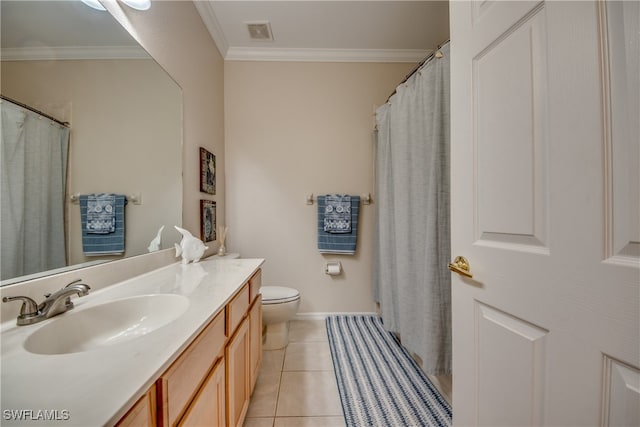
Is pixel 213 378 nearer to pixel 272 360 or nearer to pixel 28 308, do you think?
pixel 28 308

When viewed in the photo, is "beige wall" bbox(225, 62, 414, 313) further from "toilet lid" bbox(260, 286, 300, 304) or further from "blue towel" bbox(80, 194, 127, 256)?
"blue towel" bbox(80, 194, 127, 256)

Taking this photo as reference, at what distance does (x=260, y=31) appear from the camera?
204 cm

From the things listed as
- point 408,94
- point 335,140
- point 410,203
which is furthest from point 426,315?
point 335,140

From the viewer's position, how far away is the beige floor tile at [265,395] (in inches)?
48.8

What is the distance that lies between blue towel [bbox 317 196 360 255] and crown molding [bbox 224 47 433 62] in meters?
1.40

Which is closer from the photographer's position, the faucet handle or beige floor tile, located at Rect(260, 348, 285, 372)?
the faucet handle

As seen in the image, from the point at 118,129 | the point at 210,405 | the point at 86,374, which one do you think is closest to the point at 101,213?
the point at 118,129

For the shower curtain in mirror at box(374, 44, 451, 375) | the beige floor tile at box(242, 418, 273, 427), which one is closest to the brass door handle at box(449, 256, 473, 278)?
the shower curtain in mirror at box(374, 44, 451, 375)

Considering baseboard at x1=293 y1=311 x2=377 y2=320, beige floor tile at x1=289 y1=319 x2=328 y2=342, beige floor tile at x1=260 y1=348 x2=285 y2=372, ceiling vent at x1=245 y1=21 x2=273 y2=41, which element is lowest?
→ beige floor tile at x1=260 y1=348 x2=285 y2=372

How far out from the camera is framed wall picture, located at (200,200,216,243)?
1.76 metres

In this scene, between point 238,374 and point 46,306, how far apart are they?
720 millimetres

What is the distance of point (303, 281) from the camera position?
2.33 meters

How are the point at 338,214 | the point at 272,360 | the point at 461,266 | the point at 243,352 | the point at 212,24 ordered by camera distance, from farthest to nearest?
1. the point at 338,214
2. the point at 212,24
3. the point at 272,360
4. the point at 243,352
5. the point at 461,266

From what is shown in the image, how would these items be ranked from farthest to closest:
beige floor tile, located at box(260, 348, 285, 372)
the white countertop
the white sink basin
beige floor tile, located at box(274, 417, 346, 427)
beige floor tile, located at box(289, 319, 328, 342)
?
beige floor tile, located at box(289, 319, 328, 342)
beige floor tile, located at box(260, 348, 285, 372)
beige floor tile, located at box(274, 417, 346, 427)
the white sink basin
the white countertop
